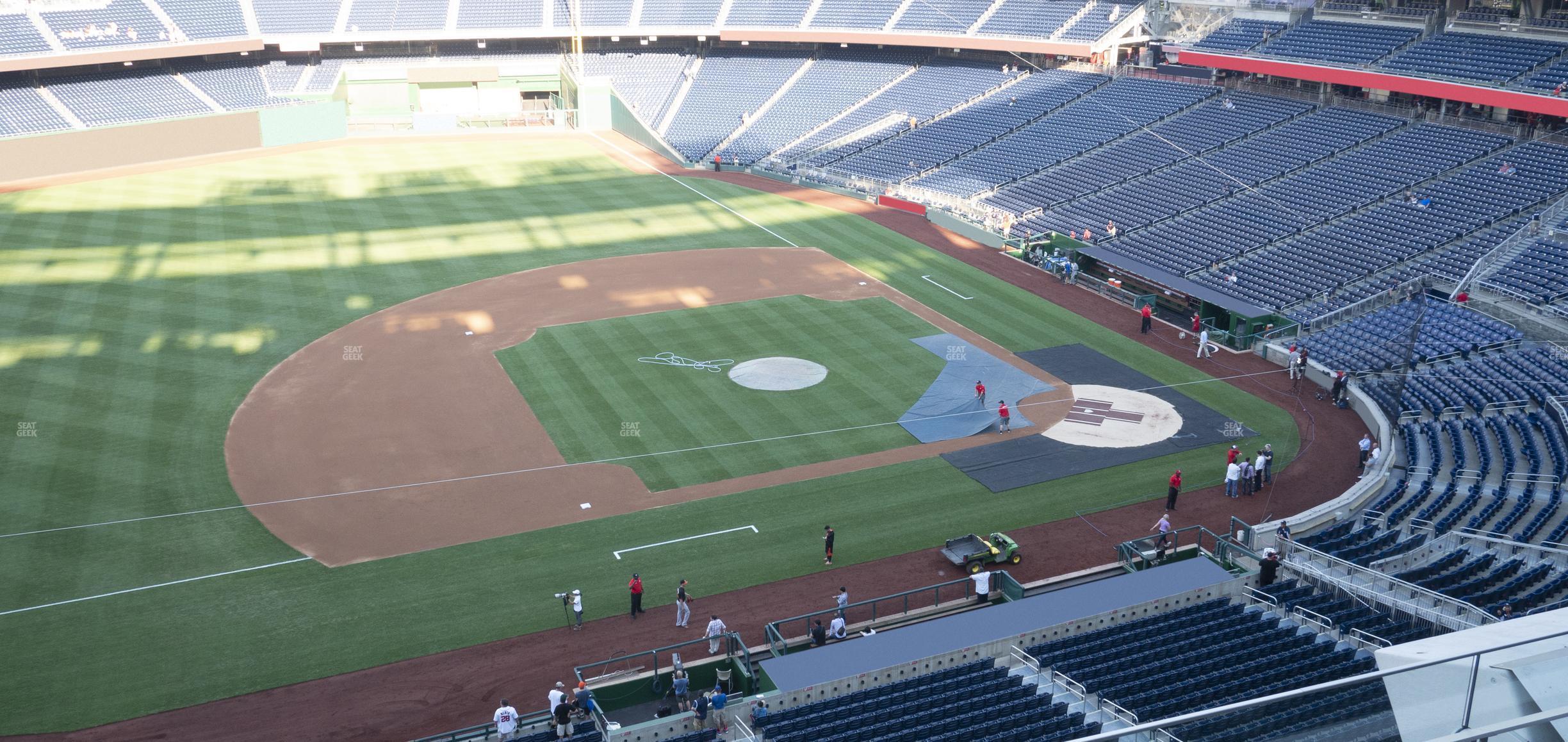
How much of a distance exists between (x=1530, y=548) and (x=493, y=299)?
32.5m

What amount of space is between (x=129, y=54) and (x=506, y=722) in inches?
2312

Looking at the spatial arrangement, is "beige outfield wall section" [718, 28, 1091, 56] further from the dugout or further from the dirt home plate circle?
the dirt home plate circle

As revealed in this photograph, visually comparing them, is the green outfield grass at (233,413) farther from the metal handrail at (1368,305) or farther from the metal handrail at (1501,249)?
the metal handrail at (1501,249)

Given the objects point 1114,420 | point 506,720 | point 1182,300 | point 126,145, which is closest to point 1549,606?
point 1114,420

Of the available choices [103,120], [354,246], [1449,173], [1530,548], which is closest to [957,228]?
[1449,173]

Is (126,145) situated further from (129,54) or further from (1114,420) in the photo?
(1114,420)

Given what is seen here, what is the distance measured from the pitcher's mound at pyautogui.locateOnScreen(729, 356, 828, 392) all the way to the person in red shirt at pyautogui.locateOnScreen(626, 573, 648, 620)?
11.7 metres

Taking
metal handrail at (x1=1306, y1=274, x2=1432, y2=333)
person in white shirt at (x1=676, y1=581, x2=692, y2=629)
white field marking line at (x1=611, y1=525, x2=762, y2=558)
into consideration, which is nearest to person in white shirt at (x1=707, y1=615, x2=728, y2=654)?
person in white shirt at (x1=676, y1=581, x2=692, y2=629)

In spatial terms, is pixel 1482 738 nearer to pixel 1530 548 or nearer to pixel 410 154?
pixel 1530 548

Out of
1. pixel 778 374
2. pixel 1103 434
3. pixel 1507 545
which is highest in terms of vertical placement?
pixel 1507 545

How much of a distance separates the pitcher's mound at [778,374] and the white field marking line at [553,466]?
3219 millimetres

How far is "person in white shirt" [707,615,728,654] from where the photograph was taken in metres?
21.3

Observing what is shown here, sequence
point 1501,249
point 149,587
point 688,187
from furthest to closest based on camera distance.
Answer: point 688,187 → point 1501,249 → point 149,587

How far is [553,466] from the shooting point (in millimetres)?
29250
